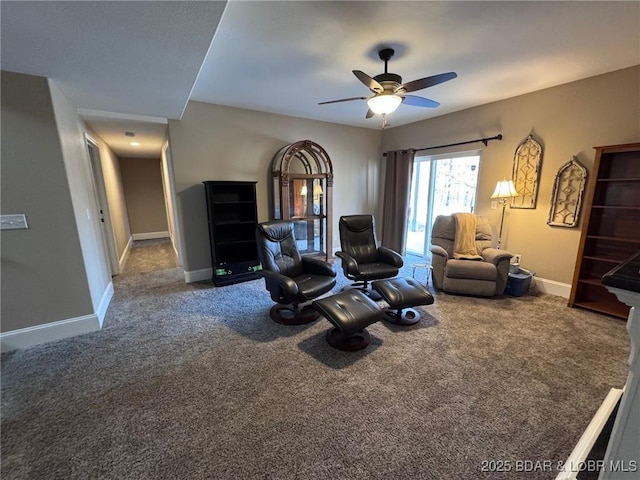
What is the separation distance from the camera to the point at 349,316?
85.1 inches

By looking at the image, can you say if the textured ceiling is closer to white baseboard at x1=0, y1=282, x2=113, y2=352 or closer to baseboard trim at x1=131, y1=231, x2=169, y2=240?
white baseboard at x1=0, y1=282, x2=113, y2=352

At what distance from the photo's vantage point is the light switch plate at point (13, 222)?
7.06ft

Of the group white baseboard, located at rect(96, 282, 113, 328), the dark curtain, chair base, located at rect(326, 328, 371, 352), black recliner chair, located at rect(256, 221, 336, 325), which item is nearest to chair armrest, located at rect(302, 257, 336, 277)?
black recliner chair, located at rect(256, 221, 336, 325)

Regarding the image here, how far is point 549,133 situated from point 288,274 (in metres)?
3.72

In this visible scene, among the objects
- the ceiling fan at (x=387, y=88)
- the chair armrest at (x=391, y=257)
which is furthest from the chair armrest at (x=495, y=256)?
the ceiling fan at (x=387, y=88)

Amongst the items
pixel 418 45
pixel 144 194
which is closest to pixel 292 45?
pixel 418 45

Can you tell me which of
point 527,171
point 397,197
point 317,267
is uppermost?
point 527,171

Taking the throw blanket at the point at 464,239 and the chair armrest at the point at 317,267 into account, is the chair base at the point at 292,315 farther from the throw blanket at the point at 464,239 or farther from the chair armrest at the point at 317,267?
the throw blanket at the point at 464,239

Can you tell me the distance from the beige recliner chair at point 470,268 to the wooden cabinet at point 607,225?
771 millimetres

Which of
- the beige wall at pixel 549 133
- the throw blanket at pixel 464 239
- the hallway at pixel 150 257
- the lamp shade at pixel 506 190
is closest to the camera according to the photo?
the beige wall at pixel 549 133

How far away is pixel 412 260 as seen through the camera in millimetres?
5129

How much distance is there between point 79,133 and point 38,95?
89 cm

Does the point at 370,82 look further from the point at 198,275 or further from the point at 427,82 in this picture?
the point at 198,275

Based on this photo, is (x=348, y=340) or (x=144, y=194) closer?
(x=348, y=340)
